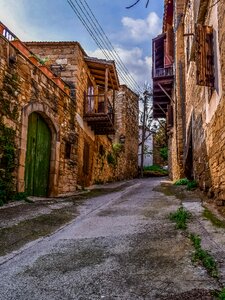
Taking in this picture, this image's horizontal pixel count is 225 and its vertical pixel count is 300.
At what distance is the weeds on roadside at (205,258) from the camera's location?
7.57 feet

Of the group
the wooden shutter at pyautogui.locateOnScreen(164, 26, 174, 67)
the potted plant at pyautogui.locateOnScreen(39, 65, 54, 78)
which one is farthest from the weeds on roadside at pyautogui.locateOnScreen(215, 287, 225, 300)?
the wooden shutter at pyautogui.locateOnScreen(164, 26, 174, 67)

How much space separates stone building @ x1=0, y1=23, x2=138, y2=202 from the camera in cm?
629

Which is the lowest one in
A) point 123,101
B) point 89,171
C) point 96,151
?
point 89,171

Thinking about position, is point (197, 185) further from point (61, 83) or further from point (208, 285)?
point (208, 285)

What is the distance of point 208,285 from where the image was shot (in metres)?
2.08

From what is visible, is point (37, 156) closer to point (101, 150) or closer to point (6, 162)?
point (6, 162)

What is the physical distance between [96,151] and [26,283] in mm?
10863

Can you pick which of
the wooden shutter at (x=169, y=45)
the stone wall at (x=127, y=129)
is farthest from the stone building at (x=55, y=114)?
the stone wall at (x=127, y=129)

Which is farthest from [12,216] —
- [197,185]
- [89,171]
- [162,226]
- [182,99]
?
[182,99]

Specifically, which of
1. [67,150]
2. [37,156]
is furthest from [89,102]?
[37,156]

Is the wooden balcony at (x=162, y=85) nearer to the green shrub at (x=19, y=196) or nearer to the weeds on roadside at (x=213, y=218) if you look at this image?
the green shrub at (x=19, y=196)

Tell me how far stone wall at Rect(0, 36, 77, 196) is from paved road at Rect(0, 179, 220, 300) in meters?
2.96

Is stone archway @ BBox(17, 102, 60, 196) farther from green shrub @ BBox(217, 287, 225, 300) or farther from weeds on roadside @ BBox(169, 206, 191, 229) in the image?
green shrub @ BBox(217, 287, 225, 300)

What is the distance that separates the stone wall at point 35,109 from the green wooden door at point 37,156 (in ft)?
0.55
